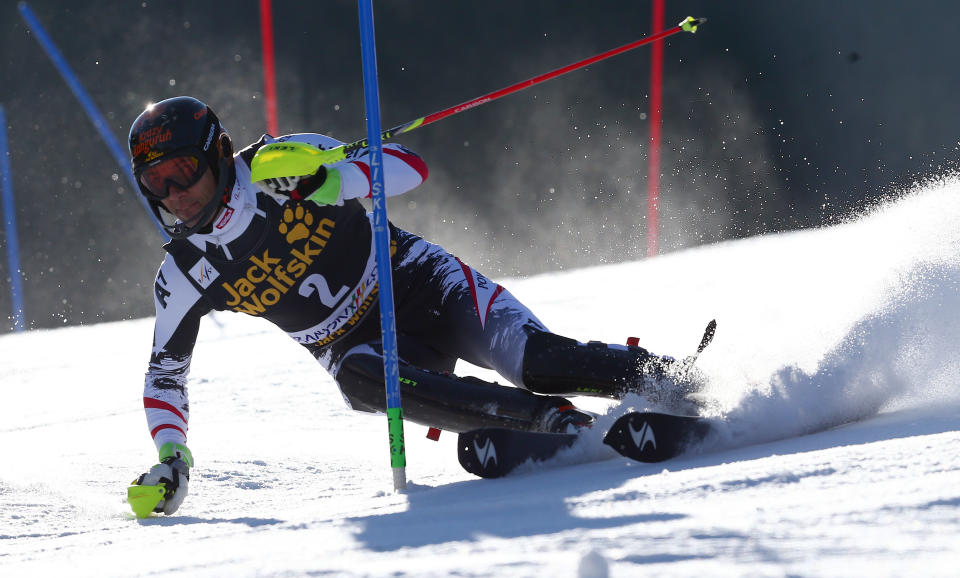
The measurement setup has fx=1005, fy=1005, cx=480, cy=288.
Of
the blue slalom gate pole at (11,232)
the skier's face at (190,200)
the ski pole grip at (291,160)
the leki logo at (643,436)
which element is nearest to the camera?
the leki logo at (643,436)

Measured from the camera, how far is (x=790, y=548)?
4.26ft

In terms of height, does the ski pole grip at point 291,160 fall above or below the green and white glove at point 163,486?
above

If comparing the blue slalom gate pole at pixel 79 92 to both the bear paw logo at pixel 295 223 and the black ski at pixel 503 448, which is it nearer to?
the bear paw logo at pixel 295 223

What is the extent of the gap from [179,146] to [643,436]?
1.44 meters

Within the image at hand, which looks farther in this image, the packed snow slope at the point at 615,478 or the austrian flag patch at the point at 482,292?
the austrian flag patch at the point at 482,292

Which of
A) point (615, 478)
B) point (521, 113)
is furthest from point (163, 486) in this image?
point (521, 113)

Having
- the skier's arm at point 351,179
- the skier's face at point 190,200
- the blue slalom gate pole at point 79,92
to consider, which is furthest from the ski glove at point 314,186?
the blue slalom gate pole at point 79,92

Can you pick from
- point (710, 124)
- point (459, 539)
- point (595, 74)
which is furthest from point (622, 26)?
point (459, 539)

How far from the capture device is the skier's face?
2699 millimetres

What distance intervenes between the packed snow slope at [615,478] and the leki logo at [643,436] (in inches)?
2.3

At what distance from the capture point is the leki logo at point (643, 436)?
2094mm

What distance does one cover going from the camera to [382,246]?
2.45 meters

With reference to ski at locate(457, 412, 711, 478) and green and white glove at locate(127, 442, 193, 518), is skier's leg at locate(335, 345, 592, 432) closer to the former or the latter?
ski at locate(457, 412, 711, 478)

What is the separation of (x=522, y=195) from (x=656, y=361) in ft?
15.5
